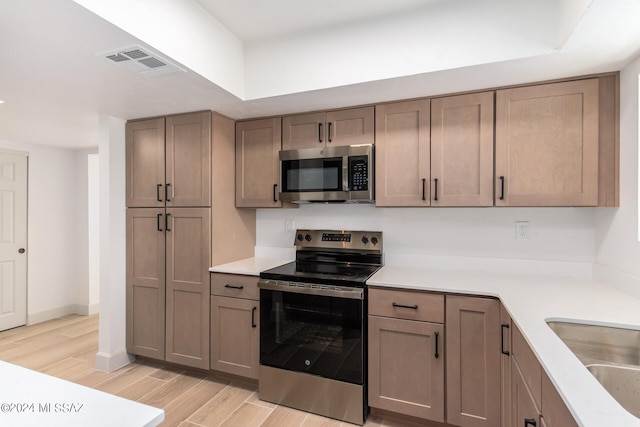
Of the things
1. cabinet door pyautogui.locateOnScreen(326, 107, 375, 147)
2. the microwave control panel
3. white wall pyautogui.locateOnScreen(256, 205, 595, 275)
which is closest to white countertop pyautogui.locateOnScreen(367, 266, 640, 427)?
white wall pyautogui.locateOnScreen(256, 205, 595, 275)

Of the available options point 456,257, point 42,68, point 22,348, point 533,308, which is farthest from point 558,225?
point 22,348

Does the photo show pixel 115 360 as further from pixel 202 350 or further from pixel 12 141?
pixel 12 141

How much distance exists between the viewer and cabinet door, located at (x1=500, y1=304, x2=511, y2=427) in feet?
5.34

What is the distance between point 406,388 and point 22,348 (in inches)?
144

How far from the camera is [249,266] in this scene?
2.62 m

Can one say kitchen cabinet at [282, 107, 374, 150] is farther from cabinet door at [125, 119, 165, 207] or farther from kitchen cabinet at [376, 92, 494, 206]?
cabinet door at [125, 119, 165, 207]

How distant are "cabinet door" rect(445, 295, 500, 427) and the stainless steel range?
20.0 inches

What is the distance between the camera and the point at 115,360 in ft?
9.06

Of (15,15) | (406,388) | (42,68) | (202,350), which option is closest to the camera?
(15,15)

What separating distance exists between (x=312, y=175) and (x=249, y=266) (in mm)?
868

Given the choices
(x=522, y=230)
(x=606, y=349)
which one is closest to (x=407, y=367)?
(x=606, y=349)

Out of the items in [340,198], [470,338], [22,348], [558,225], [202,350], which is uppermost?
[340,198]

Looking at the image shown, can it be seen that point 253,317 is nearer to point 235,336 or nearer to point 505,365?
point 235,336

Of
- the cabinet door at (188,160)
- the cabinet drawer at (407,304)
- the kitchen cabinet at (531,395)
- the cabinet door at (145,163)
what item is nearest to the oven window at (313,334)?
the cabinet drawer at (407,304)
